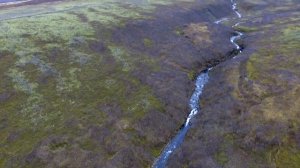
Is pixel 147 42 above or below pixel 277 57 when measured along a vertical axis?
above

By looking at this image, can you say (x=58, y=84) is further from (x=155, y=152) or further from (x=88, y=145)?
(x=155, y=152)

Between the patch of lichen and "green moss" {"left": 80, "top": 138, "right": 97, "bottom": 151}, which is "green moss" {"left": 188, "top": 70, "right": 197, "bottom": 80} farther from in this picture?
"green moss" {"left": 80, "top": 138, "right": 97, "bottom": 151}

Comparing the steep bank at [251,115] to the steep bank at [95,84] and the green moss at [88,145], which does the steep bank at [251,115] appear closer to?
the steep bank at [95,84]

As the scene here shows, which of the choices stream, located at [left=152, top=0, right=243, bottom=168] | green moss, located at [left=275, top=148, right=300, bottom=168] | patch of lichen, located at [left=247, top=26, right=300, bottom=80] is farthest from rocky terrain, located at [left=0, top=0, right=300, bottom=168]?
stream, located at [left=152, top=0, right=243, bottom=168]

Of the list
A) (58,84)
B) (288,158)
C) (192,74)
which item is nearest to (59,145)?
(58,84)

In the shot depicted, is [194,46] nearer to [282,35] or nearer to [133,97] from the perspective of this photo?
[282,35]

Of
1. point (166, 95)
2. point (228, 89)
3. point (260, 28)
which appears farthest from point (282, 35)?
point (166, 95)

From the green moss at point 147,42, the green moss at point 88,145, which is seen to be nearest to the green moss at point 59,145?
the green moss at point 88,145
